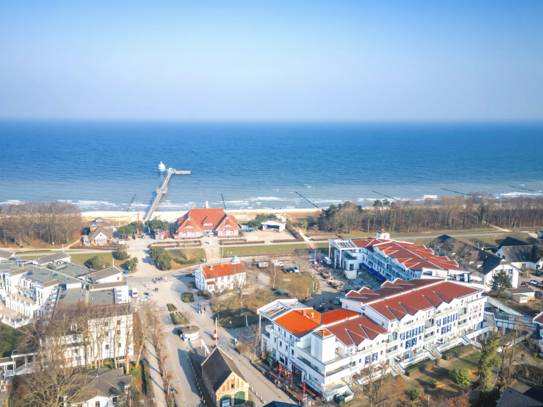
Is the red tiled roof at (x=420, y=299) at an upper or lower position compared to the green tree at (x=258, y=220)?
upper

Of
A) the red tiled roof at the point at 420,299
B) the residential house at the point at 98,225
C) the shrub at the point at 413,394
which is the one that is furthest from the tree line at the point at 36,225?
the shrub at the point at 413,394

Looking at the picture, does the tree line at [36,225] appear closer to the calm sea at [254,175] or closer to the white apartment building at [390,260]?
the calm sea at [254,175]

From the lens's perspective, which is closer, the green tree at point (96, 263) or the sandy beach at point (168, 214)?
the green tree at point (96, 263)

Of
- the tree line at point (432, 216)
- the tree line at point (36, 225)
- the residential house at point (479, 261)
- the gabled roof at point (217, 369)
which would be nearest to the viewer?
the gabled roof at point (217, 369)

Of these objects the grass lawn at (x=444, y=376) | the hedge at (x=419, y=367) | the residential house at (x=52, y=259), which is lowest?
the grass lawn at (x=444, y=376)

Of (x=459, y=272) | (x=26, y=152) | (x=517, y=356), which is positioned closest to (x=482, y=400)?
(x=517, y=356)

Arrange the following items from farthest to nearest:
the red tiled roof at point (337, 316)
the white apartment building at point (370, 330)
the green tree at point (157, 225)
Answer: the green tree at point (157, 225) → the red tiled roof at point (337, 316) → the white apartment building at point (370, 330)

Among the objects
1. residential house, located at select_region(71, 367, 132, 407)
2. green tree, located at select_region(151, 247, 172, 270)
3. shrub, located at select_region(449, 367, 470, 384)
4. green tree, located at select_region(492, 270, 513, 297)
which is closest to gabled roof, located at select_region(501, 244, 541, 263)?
green tree, located at select_region(492, 270, 513, 297)

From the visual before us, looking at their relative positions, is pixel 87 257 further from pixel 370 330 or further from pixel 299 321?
pixel 370 330
